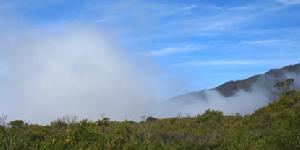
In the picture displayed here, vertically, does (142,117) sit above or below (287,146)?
above

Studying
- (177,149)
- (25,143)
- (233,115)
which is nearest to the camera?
(25,143)

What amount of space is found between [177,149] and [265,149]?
3.13 meters

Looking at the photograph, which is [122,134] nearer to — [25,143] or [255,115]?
[25,143]

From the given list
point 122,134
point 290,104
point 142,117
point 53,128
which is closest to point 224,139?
point 122,134

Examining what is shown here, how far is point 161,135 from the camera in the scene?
70.9ft

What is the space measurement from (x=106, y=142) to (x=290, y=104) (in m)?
16.9

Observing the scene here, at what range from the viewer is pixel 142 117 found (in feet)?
99.2

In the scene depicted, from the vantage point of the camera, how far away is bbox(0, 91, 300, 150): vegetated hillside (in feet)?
55.7

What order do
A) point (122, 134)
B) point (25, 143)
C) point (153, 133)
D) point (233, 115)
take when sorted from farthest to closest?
point (233, 115)
point (153, 133)
point (122, 134)
point (25, 143)

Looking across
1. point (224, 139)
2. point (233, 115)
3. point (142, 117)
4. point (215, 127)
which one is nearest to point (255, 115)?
point (233, 115)

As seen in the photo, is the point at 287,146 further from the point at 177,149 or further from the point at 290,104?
the point at 290,104

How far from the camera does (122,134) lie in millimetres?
20219

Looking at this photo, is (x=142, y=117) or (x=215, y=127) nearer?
(x=215, y=127)

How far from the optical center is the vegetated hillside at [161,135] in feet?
55.7
